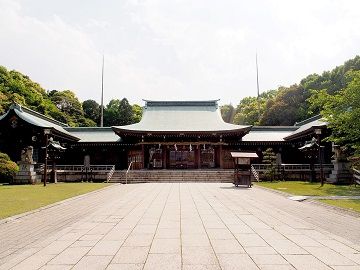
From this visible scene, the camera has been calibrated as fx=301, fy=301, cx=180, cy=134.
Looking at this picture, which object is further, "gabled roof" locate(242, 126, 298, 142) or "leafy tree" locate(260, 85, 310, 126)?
"leafy tree" locate(260, 85, 310, 126)

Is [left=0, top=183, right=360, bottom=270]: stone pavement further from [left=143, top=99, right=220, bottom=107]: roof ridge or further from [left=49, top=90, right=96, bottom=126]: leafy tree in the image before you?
[left=49, top=90, right=96, bottom=126]: leafy tree

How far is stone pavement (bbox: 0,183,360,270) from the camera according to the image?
4.62 metres

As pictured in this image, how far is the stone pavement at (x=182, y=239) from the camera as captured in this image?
4621 millimetres

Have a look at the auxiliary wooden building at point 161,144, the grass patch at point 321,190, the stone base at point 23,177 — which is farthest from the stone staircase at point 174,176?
the grass patch at point 321,190

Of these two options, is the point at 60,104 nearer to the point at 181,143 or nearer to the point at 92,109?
the point at 92,109

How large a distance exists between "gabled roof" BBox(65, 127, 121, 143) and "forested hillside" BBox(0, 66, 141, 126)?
17708 mm

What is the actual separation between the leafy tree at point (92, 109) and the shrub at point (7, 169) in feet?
165

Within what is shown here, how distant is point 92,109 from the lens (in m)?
75.2

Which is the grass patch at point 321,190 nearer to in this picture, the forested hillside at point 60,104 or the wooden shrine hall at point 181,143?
the wooden shrine hall at point 181,143

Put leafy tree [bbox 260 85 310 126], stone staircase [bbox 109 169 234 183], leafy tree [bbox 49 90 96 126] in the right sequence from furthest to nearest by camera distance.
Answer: leafy tree [bbox 49 90 96 126], leafy tree [bbox 260 85 310 126], stone staircase [bbox 109 169 234 183]

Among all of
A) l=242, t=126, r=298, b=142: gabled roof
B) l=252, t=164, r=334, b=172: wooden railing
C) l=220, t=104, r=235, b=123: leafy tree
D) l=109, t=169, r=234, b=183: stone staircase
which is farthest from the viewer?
l=220, t=104, r=235, b=123: leafy tree

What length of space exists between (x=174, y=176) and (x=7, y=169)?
43.5ft

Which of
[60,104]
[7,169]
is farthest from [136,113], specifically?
[7,169]

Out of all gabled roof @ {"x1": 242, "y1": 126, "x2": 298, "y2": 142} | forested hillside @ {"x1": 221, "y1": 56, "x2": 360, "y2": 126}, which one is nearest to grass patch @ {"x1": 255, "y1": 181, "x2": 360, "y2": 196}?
gabled roof @ {"x1": 242, "y1": 126, "x2": 298, "y2": 142}
